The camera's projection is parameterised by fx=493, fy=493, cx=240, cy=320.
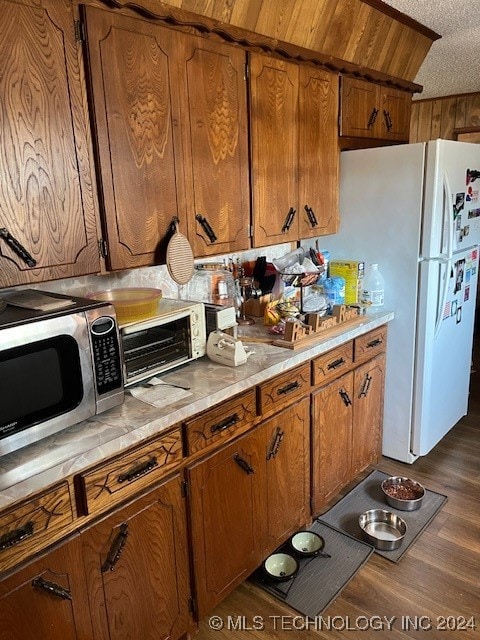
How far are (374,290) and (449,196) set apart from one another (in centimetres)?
61

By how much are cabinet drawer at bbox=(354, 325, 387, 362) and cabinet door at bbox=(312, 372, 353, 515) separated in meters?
0.13

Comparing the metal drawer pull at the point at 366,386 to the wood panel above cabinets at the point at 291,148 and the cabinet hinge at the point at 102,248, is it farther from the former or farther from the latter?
the cabinet hinge at the point at 102,248

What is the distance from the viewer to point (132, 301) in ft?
5.74

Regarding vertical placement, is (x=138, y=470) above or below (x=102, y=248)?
below

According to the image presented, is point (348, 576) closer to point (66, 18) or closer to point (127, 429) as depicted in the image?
point (127, 429)

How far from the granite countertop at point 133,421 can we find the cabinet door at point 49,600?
0.71 ft

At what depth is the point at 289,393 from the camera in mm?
2045

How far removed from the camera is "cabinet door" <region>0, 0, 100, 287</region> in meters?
1.31

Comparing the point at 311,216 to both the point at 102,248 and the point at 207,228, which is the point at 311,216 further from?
the point at 102,248

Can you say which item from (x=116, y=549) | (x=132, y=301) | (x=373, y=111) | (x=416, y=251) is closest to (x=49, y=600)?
(x=116, y=549)

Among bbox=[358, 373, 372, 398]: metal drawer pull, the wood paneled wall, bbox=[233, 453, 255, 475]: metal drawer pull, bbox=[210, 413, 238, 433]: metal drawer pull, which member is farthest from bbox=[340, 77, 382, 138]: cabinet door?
the wood paneled wall

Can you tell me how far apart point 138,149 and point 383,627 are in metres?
1.94

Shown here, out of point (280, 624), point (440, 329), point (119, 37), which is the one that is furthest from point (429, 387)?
point (119, 37)

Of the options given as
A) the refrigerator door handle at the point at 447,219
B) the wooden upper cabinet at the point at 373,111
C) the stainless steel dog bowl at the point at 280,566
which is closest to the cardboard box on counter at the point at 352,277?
the refrigerator door handle at the point at 447,219
